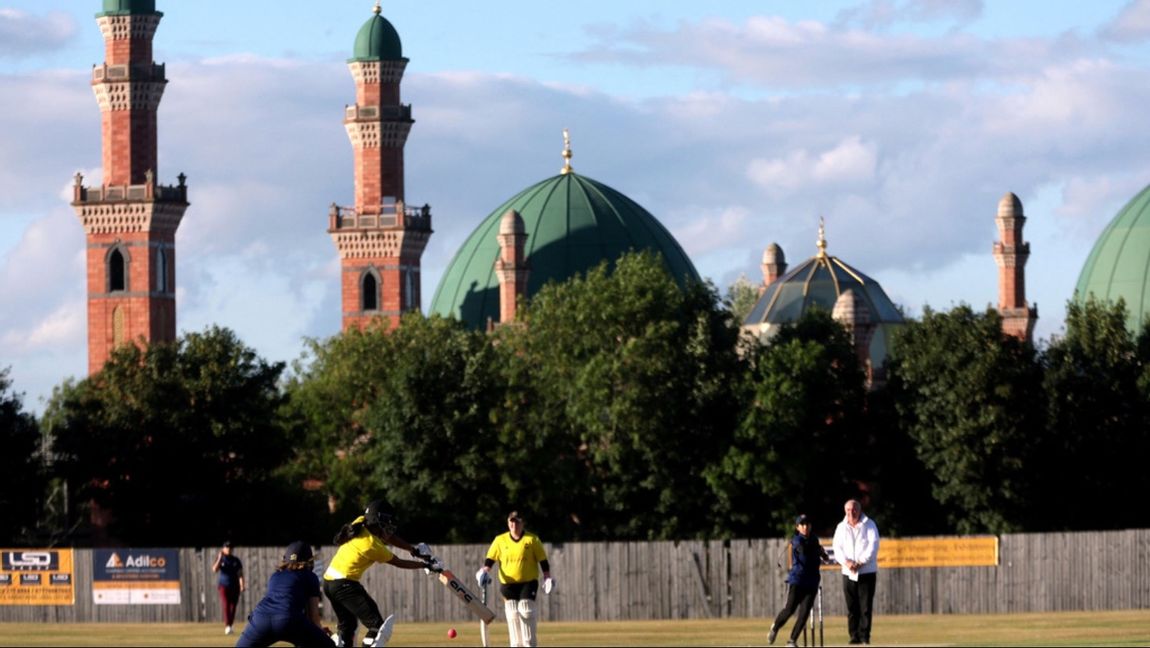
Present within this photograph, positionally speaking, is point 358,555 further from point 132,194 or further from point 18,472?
point 132,194

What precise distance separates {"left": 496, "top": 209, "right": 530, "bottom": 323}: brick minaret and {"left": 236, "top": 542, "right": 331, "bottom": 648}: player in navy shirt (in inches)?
3080

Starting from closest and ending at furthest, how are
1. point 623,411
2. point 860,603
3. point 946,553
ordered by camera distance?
point 860,603 → point 946,553 → point 623,411

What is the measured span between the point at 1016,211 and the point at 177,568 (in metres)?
49.2

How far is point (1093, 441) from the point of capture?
6988 centimetres

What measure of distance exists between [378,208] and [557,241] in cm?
879

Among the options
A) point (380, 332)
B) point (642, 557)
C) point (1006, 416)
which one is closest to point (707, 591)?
point (642, 557)

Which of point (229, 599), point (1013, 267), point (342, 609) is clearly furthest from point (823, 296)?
point (342, 609)

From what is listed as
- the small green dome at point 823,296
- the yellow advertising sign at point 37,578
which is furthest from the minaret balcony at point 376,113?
the yellow advertising sign at point 37,578

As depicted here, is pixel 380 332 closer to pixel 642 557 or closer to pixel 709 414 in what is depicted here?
pixel 709 414

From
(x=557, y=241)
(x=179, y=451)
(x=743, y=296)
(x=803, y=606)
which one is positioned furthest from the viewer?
(x=743, y=296)

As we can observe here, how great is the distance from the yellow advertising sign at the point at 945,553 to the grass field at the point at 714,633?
2583 millimetres

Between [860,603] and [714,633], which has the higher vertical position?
[860,603]

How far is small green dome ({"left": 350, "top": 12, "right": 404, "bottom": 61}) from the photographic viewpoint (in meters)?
104

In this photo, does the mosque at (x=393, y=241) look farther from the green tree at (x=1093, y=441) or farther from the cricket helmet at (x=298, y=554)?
the cricket helmet at (x=298, y=554)
